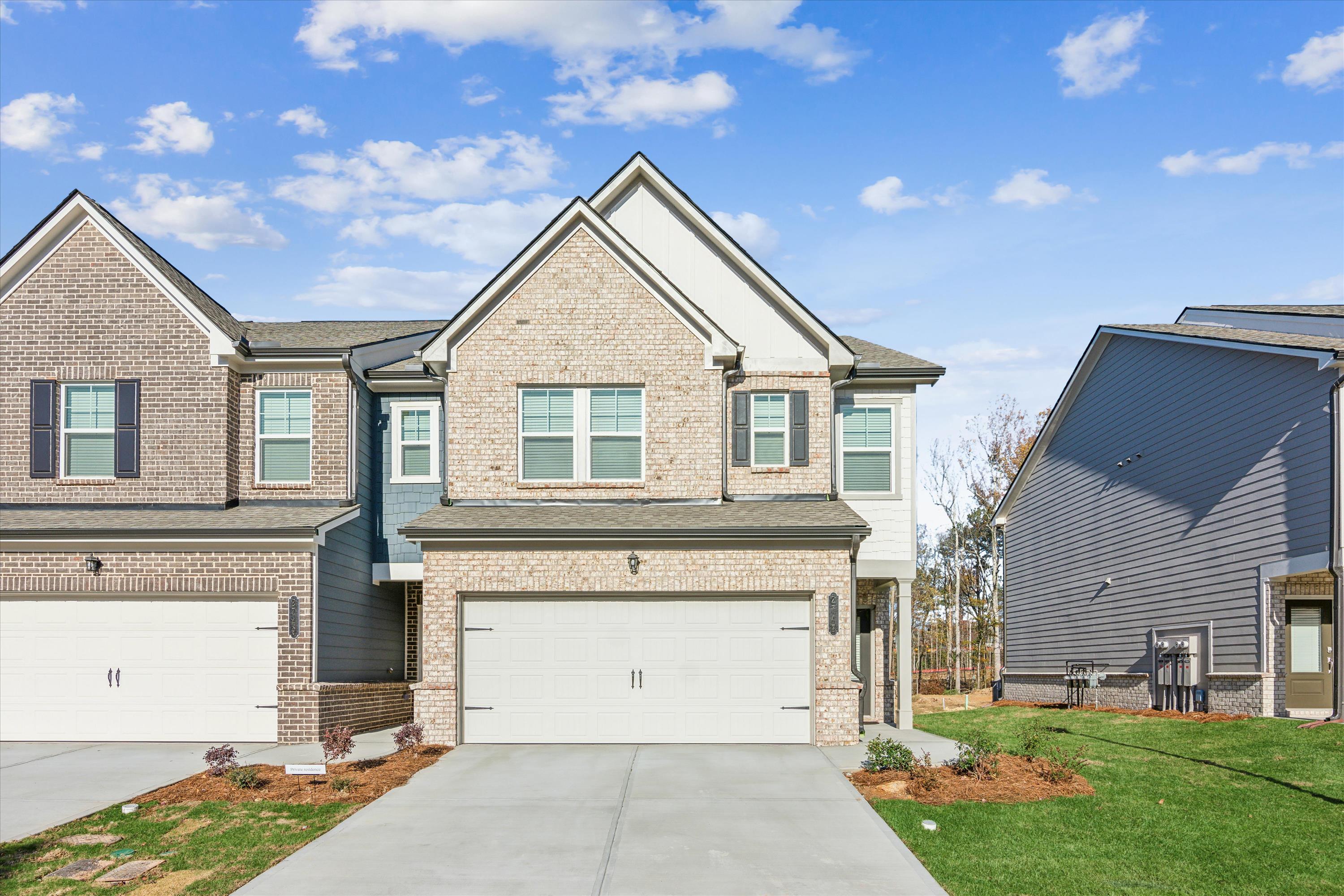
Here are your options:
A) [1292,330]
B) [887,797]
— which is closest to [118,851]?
[887,797]

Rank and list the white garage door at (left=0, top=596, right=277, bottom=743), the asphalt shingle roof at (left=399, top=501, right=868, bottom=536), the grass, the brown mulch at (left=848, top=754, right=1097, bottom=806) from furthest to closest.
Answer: the white garage door at (left=0, top=596, right=277, bottom=743) < the asphalt shingle roof at (left=399, top=501, right=868, bottom=536) < the brown mulch at (left=848, top=754, right=1097, bottom=806) < the grass

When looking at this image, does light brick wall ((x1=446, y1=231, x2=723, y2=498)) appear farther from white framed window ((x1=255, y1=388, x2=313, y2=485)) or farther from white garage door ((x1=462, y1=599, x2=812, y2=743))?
white framed window ((x1=255, y1=388, x2=313, y2=485))

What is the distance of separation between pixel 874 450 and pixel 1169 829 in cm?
1020

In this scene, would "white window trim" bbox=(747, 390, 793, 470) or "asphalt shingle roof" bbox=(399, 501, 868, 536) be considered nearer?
"asphalt shingle roof" bbox=(399, 501, 868, 536)

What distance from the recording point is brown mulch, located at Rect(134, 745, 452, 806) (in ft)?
43.7

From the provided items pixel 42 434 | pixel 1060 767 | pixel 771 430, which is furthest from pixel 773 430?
pixel 42 434

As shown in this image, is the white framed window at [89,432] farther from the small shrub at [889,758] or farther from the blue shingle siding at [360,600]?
the small shrub at [889,758]

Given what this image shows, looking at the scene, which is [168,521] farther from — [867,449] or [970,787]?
[970,787]

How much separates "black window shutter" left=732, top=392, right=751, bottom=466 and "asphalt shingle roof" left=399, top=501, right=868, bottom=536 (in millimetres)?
776

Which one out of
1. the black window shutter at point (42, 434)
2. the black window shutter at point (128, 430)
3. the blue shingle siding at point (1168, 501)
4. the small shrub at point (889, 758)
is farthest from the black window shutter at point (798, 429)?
the black window shutter at point (42, 434)

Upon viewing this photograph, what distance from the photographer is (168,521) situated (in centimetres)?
1892

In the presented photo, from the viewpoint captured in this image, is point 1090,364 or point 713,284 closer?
point 713,284

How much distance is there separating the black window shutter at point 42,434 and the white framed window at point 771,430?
39.9ft

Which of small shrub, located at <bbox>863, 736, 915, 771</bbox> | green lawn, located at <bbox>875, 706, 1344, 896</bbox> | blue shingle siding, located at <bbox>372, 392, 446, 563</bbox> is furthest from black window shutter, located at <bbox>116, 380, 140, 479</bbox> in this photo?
green lawn, located at <bbox>875, 706, 1344, 896</bbox>
